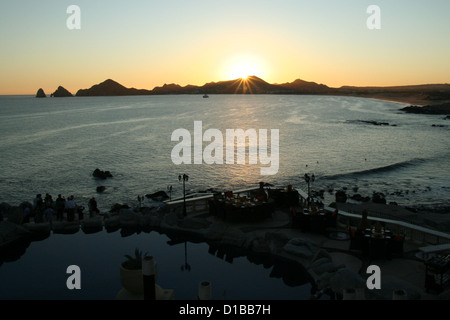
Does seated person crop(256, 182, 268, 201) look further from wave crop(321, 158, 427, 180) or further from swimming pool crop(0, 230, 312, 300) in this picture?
wave crop(321, 158, 427, 180)

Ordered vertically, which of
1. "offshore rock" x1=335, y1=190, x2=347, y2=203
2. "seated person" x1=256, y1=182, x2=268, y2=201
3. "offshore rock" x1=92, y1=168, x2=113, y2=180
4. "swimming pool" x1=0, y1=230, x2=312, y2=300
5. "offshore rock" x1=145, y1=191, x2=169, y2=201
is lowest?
"offshore rock" x1=145, y1=191, x2=169, y2=201

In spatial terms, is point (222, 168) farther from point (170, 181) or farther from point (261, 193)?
point (261, 193)

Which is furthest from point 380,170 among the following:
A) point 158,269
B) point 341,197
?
point 158,269

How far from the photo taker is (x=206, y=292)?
353 inches

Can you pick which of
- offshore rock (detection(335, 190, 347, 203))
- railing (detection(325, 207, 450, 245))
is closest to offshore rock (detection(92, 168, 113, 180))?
offshore rock (detection(335, 190, 347, 203))

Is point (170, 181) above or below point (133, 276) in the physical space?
below

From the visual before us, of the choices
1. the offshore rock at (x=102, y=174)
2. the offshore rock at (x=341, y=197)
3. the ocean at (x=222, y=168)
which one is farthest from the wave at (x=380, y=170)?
the offshore rock at (x=102, y=174)

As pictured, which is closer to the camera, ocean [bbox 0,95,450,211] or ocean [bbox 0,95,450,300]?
ocean [bbox 0,95,450,300]

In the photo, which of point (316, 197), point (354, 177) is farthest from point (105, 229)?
point (354, 177)

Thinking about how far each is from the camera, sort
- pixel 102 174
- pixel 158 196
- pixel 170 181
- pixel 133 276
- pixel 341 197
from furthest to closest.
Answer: pixel 102 174 < pixel 170 181 < pixel 158 196 < pixel 341 197 < pixel 133 276

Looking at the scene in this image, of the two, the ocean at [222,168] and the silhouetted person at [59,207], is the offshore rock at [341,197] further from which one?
the silhouetted person at [59,207]
